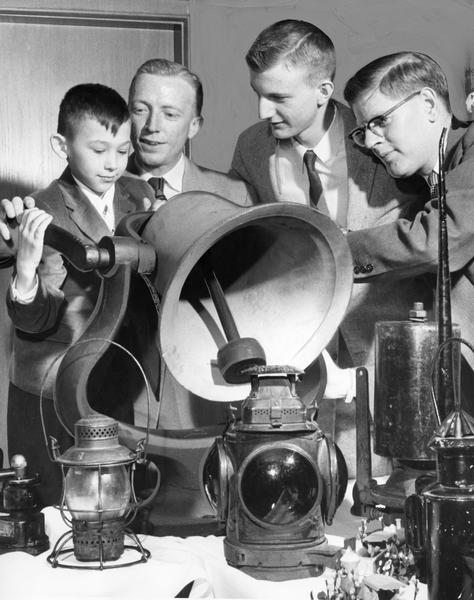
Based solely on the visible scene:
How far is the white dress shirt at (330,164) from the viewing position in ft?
8.80

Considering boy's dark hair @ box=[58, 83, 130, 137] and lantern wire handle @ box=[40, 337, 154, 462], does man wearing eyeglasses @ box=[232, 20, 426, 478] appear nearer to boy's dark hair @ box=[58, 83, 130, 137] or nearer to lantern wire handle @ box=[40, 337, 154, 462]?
boy's dark hair @ box=[58, 83, 130, 137]

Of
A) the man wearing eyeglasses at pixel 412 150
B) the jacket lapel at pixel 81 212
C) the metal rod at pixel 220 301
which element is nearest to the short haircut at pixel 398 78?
the man wearing eyeglasses at pixel 412 150

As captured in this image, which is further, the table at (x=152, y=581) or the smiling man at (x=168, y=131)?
the smiling man at (x=168, y=131)

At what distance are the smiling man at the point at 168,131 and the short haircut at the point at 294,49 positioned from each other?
18cm

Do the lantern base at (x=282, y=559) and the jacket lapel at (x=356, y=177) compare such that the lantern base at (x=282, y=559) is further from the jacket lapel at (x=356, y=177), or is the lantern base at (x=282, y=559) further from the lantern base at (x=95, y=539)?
the jacket lapel at (x=356, y=177)

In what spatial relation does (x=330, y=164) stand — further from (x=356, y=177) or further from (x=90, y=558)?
(x=90, y=558)

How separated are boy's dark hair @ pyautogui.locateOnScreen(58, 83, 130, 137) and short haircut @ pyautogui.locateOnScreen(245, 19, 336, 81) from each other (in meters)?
0.36

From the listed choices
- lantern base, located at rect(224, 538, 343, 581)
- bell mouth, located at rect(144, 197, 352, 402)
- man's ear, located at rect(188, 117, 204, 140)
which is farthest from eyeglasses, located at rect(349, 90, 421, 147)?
lantern base, located at rect(224, 538, 343, 581)

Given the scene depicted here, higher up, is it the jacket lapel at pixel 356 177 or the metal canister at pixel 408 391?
the jacket lapel at pixel 356 177

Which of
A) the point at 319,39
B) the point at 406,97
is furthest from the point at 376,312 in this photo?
the point at 319,39

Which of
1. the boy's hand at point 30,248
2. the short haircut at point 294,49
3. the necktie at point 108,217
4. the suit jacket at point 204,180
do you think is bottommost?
the boy's hand at point 30,248

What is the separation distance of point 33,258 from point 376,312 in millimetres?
884

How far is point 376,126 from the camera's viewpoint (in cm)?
265

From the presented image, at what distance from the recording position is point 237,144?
2.66 metres
